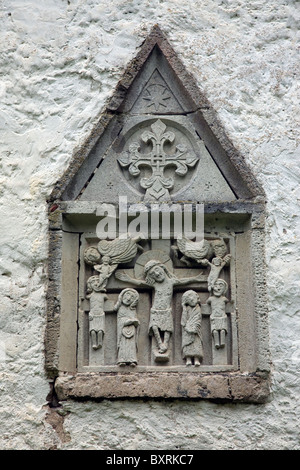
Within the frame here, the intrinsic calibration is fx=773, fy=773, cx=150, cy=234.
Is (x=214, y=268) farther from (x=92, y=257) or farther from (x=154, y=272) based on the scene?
(x=92, y=257)

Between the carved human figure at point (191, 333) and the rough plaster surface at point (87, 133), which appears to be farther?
the carved human figure at point (191, 333)

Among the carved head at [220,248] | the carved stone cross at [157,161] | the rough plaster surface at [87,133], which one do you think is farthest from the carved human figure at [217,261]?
the carved stone cross at [157,161]

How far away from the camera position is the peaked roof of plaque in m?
4.77

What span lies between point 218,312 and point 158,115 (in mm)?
1340

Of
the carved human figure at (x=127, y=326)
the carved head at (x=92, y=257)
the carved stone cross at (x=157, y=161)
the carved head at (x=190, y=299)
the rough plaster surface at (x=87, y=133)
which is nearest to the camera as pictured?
the rough plaster surface at (x=87, y=133)

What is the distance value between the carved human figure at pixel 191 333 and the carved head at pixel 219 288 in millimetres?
135

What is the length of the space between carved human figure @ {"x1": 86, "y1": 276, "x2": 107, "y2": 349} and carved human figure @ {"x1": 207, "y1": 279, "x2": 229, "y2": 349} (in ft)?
2.12

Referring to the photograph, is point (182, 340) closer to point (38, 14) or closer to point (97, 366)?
point (97, 366)

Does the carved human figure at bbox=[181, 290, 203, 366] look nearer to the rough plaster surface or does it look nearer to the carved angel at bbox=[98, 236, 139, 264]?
the rough plaster surface

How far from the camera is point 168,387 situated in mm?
4379

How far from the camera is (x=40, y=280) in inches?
179

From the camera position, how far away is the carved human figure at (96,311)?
15.0 feet

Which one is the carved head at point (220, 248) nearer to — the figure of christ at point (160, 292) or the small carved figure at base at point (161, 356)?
the figure of christ at point (160, 292)

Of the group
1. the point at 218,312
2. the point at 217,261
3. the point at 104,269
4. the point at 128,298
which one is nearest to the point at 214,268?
the point at 217,261
